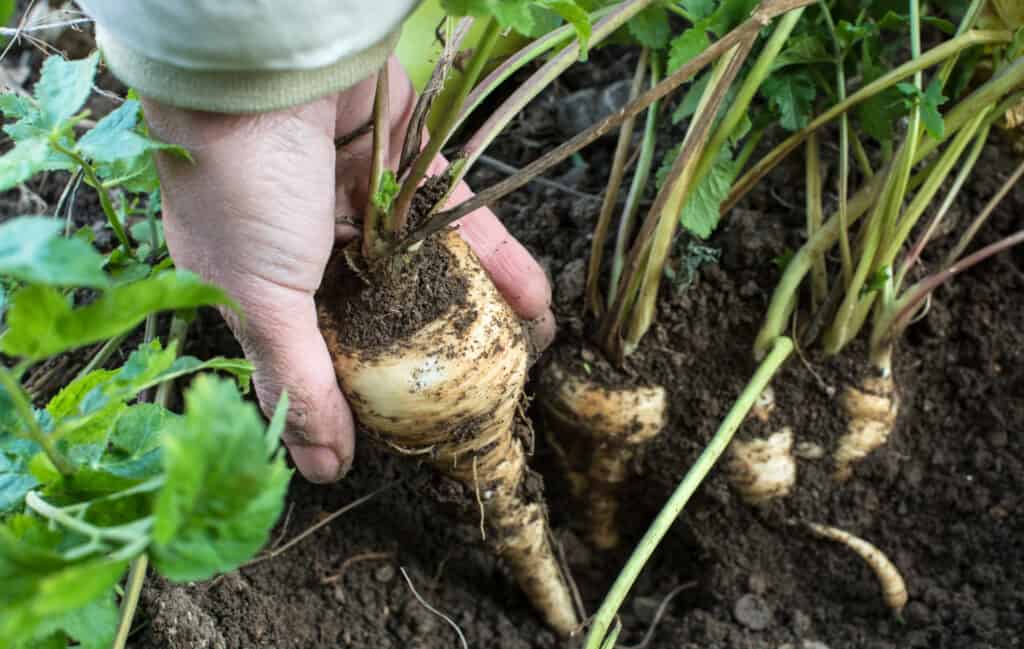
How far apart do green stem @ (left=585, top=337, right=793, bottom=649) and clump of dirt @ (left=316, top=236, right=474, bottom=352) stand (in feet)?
1.19

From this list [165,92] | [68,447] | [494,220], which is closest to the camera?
[68,447]

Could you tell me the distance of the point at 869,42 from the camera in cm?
133

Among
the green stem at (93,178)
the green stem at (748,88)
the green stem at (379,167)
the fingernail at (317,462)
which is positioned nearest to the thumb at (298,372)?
the fingernail at (317,462)

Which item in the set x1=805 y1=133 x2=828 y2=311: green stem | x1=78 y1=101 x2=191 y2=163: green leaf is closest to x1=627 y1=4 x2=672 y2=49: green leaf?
x1=805 y1=133 x2=828 y2=311: green stem

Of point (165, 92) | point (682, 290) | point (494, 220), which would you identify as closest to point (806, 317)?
point (682, 290)

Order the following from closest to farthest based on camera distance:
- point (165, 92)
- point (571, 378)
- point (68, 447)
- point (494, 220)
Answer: point (68, 447) < point (165, 92) < point (494, 220) < point (571, 378)

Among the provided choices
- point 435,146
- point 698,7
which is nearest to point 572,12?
point 435,146

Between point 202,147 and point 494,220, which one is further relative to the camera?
point 494,220

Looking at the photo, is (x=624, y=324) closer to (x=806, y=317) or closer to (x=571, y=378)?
(x=571, y=378)

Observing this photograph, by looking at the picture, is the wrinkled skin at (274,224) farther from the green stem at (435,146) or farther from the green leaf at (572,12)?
the green leaf at (572,12)

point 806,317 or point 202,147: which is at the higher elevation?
point 202,147

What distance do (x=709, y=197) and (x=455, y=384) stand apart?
0.46 m

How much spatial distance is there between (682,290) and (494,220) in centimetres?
33

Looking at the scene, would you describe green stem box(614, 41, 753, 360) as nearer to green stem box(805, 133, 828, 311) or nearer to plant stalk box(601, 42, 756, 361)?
plant stalk box(601, 42, 756, 361)
